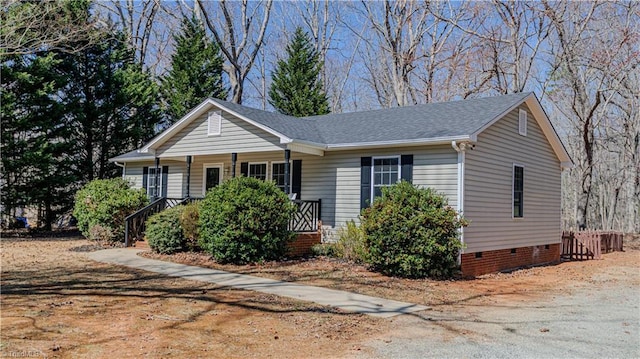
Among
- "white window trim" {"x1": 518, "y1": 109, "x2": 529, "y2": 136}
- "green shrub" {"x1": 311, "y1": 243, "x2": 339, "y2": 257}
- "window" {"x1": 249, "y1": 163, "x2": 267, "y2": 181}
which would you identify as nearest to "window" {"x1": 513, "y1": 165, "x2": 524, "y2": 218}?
"white window trim" {"x1": 518, "y1": 109, "x2": 529, "y2": 136}

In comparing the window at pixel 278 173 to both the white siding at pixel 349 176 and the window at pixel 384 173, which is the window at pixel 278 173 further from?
the window at pixel 384 173

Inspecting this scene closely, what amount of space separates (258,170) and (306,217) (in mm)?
3445

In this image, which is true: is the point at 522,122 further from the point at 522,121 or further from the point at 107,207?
the point at 107,207

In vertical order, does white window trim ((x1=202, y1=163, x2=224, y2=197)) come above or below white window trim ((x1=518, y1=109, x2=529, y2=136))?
below

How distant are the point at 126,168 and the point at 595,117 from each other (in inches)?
1037

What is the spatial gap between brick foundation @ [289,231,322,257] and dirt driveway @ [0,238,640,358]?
222cm

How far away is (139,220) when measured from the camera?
16.4m

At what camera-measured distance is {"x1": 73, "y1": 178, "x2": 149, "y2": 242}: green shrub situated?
16.2 meters

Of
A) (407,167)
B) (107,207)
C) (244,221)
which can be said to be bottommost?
(244,221)

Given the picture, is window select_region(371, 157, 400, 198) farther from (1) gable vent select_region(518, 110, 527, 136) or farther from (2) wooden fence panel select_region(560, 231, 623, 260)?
(2) wooden fence panel select_region(560, 231, 623, 260)

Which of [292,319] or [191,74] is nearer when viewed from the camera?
[292,319]

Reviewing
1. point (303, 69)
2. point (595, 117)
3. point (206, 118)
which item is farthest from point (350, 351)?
point (595, 117)

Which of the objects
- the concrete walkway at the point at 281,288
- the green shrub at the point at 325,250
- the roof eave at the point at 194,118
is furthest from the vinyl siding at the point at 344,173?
the concrete walkway at the point at 281,288

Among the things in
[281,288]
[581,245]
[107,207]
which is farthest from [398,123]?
[107,207]
